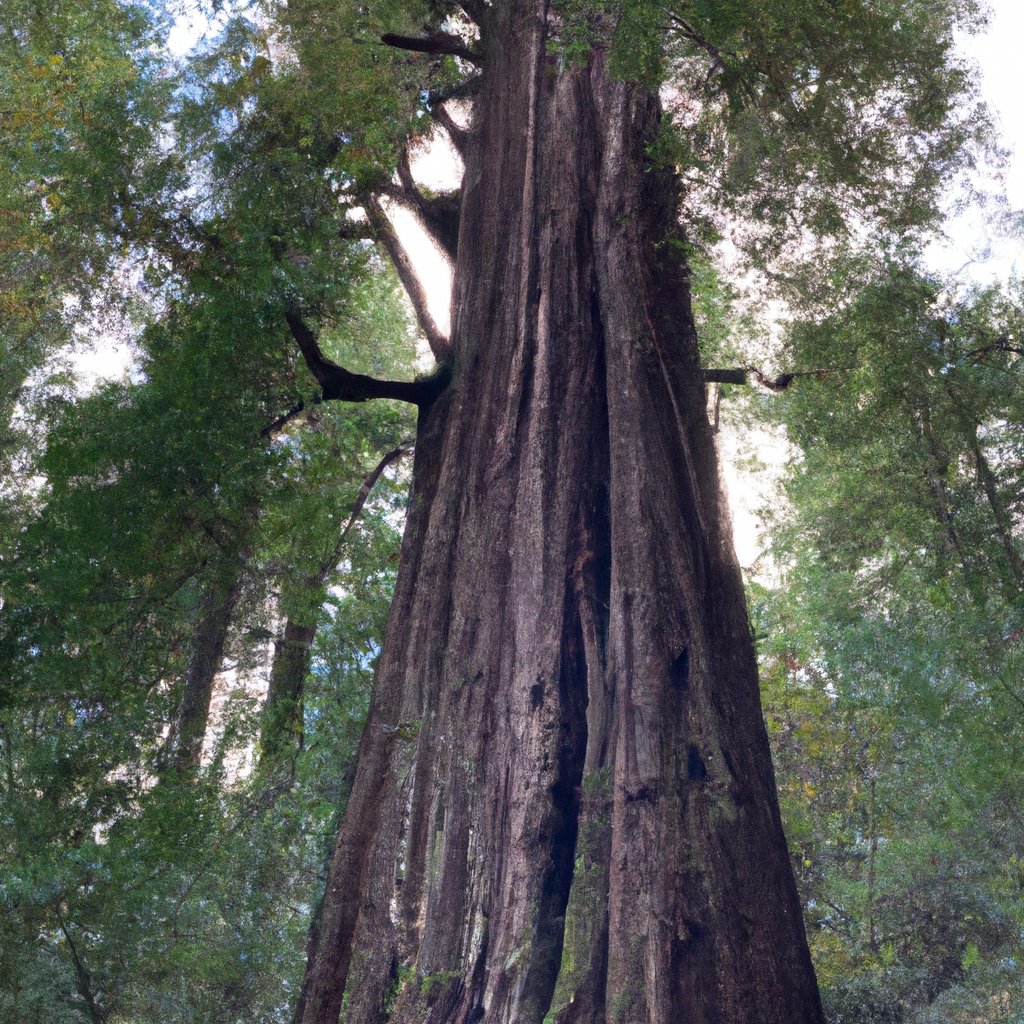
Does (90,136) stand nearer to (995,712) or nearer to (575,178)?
(575,178)

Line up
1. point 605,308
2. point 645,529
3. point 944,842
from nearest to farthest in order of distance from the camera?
1. point 645,529
2. point 605,308
3. point 944,842

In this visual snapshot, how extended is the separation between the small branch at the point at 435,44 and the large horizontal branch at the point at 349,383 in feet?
9.71

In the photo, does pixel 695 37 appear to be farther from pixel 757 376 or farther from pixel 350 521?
pixel 350 521

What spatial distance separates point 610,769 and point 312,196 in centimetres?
604

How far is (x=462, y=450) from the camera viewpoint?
721 centimetres

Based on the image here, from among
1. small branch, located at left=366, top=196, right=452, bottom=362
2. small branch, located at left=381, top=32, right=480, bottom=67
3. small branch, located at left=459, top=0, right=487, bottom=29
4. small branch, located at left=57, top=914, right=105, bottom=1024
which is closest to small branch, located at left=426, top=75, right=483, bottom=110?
small branch, located at left=381, top=32, right=480, bottom=67

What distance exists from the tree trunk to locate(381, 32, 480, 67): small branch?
186 cm

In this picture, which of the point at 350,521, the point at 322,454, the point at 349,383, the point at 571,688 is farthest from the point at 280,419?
the point at 571,688

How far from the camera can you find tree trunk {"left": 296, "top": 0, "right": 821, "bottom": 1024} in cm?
471

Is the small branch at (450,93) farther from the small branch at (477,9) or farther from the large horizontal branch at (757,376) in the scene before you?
the large horizontal branch at (757,376)

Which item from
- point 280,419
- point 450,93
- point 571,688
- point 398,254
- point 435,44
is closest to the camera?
point 571,688

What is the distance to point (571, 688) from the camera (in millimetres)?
5836

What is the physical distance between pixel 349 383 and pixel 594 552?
2.49 metres

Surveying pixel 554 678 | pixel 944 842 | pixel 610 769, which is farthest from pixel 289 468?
pixel 944 842
